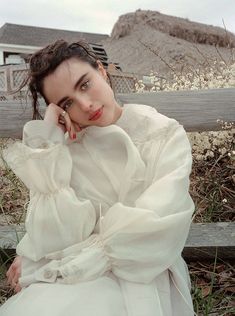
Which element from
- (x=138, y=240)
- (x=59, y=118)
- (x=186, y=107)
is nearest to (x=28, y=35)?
(x=186, y=107)

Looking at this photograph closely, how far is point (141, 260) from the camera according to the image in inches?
56.2

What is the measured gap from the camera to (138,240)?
4.69ft

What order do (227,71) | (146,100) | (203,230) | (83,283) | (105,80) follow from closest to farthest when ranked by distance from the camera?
1. (83,283)
2. (105,80)
3. (146,100)
4. (203,230)
5. (227,71)

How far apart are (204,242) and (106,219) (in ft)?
3.28

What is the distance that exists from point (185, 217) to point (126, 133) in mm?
318

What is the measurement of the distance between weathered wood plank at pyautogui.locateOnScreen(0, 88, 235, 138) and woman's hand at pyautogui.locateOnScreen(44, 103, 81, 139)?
623mm

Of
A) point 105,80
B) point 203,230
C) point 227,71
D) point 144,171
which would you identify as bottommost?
point 203,230

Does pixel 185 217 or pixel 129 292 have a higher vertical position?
pixel 185 217

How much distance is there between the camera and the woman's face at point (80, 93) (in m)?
1.54

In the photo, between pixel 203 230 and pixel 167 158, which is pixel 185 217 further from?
pixel 203 230

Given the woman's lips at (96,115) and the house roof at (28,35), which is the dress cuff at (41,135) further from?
the house roof at (28,35)

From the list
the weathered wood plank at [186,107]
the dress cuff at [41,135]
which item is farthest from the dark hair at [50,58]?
the weathered wood plank at [186,107]

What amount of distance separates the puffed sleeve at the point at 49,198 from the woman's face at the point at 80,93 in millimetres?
105

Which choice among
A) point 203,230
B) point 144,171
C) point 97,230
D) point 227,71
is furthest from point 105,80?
point 227,71
